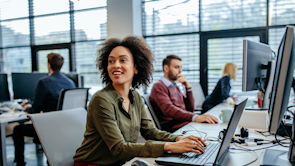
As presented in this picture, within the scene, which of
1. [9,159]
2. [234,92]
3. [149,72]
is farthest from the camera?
[234,92]

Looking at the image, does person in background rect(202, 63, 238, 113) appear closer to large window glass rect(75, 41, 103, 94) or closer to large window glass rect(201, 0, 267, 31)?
large window glass rect(201, 0, 267, 31)

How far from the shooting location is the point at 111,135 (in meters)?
1.14

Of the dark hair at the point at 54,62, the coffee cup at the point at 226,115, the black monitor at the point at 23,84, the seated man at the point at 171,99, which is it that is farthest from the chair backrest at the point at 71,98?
the coffee cup at the point at 226,115

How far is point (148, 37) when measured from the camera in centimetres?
480

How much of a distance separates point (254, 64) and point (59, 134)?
1462 mm

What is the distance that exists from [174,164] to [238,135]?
713 millimetres

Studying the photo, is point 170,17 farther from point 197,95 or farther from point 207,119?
point 207,119

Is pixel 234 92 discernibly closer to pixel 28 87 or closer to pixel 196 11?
pixel 196 11

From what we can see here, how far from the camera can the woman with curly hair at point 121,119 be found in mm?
1103

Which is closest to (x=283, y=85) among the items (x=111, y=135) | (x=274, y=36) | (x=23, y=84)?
(x=111, y=135)

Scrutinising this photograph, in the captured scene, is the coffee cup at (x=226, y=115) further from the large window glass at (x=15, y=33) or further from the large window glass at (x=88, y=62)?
the large window glass at (x=15, y=33)

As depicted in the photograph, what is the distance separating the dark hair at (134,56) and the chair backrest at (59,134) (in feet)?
1.19

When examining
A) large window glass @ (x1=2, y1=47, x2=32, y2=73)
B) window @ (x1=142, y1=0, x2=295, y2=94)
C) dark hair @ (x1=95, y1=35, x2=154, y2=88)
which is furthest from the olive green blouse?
large window glass @ (x1=2, y1=47, x2=32, y2=73)

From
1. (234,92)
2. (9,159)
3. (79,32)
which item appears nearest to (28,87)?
(9,159)
